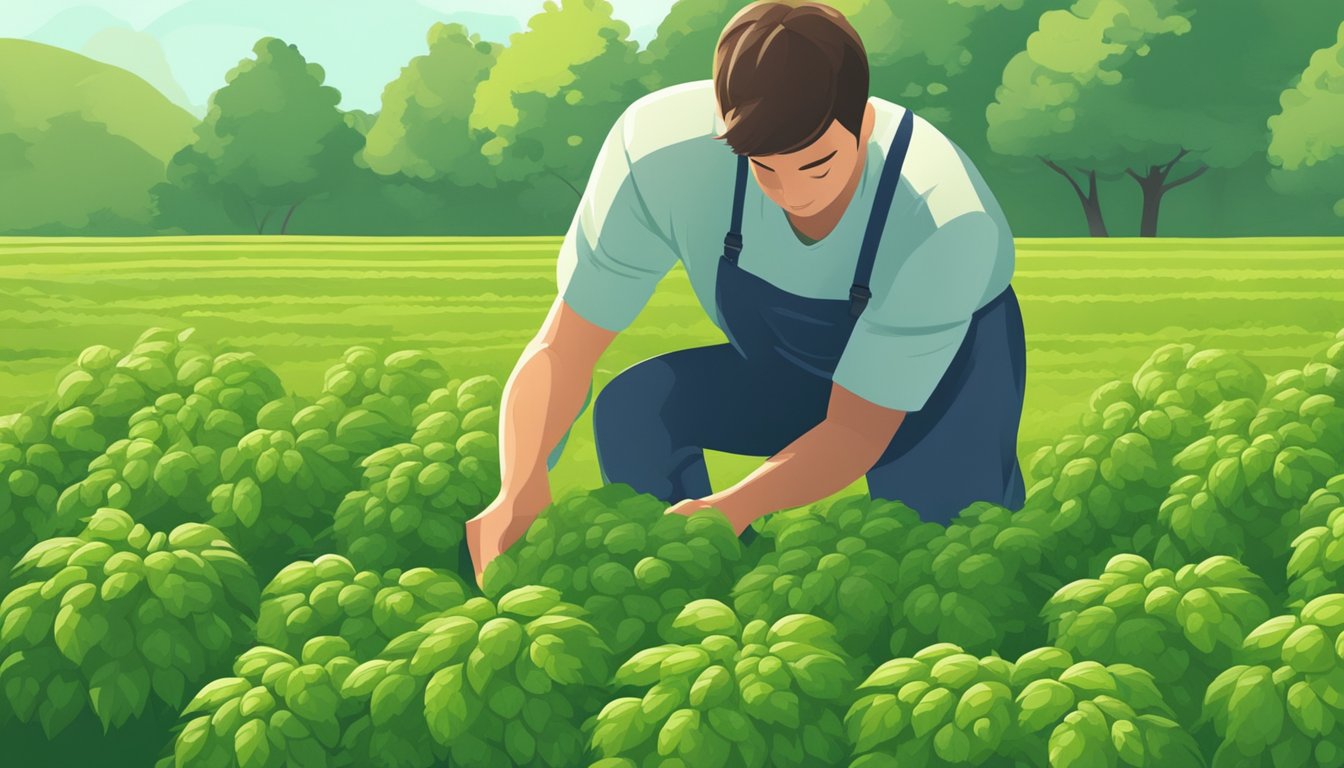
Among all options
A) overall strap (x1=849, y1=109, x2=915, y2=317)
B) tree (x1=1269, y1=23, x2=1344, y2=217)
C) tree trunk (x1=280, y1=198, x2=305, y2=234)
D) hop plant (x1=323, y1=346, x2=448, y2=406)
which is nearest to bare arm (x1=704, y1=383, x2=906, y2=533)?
overall strap (x1=849, y1=109, x2=915, y2=317)

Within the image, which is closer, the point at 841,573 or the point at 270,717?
the point at 270,717

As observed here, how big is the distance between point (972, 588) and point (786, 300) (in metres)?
0.84

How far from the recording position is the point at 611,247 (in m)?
3.41

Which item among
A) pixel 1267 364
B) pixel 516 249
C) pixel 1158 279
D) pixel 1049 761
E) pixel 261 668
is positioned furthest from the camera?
pixel 516 249

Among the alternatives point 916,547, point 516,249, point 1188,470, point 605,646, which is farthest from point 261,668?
point 516,249

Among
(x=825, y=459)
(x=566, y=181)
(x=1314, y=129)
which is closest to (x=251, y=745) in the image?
(x=825, y=459)

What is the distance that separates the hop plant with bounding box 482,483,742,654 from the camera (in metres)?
3.02

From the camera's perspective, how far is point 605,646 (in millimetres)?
2809

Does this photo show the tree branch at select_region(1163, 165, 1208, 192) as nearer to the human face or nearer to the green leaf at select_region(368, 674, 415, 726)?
the human face

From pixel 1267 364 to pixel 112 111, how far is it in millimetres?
47854

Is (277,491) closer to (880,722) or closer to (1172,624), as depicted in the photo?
(880,722)

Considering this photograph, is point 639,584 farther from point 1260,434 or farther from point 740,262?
point 1260,434

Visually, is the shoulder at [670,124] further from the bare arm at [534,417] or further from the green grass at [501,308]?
A: the green grass at [501,308]

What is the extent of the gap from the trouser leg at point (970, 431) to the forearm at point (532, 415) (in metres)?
0.92
